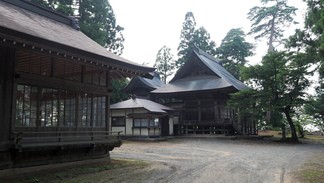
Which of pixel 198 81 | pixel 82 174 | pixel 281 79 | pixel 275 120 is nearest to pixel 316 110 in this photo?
pixel 281 79

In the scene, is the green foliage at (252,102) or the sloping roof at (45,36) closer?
the sloping roof at (45,36)

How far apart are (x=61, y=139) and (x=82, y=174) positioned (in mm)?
1572

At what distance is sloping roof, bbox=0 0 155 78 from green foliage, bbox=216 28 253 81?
1255 inches

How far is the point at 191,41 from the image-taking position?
44781 mm

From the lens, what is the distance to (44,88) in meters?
8.88

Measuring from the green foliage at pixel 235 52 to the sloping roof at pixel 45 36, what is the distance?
105 ft

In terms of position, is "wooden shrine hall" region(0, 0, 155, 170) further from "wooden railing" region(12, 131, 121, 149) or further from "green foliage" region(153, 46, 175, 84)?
"green foliage" region(153, 46, 175, 84)

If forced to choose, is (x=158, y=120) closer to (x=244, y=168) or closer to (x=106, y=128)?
(x=106, y=128)

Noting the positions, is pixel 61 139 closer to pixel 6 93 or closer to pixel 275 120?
pixel 6 93

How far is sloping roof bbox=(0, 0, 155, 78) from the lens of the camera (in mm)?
7316

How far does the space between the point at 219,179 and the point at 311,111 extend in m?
21.8

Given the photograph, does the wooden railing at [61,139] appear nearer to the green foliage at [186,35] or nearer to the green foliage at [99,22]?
the green foliage at [99,22]

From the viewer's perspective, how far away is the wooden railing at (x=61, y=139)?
7.71 metres

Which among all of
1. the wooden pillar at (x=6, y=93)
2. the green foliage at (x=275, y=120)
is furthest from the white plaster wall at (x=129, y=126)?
the green foliage at (x=275, y=120)
